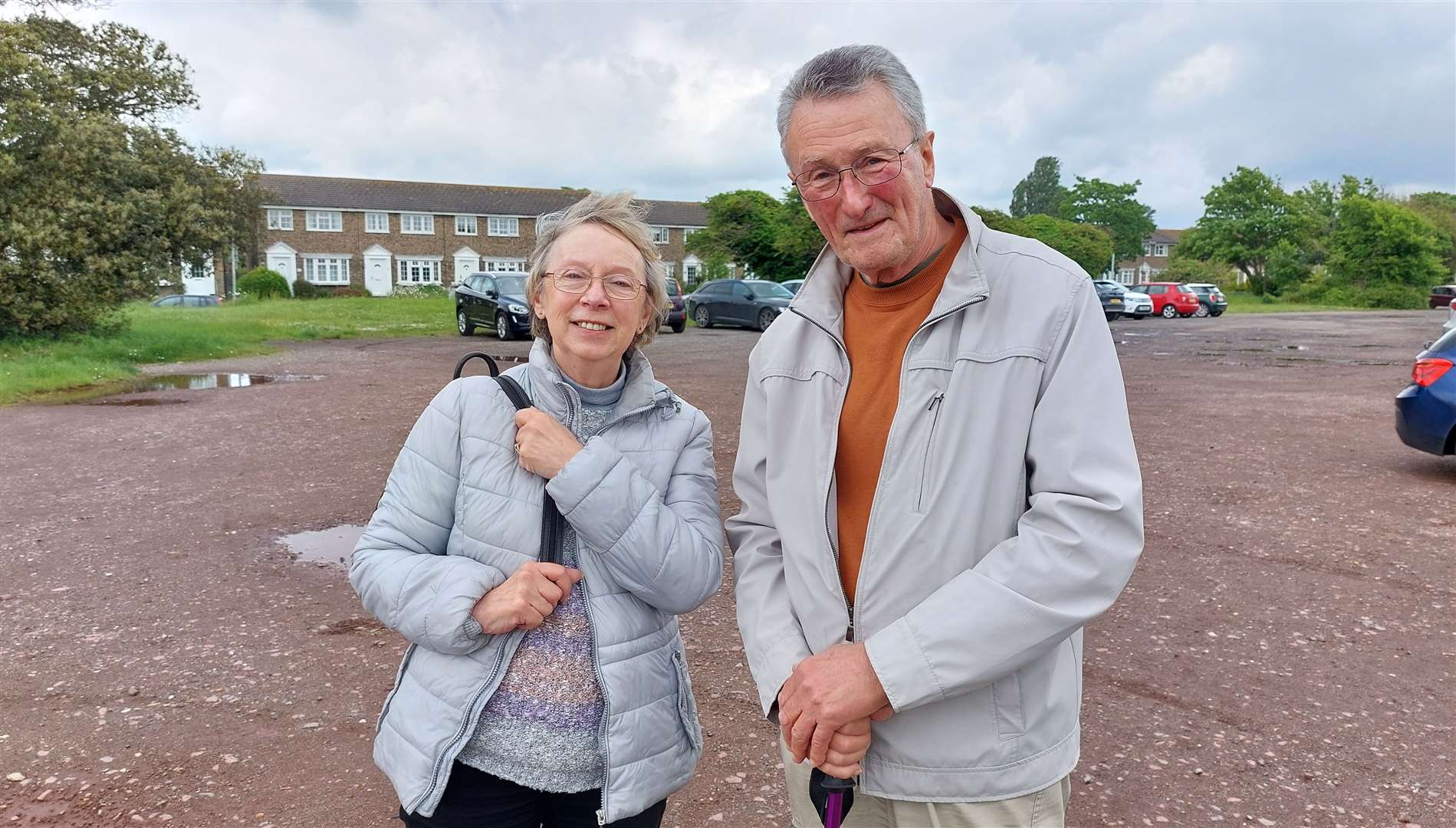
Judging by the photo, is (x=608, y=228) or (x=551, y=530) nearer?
(x=551, y=530)

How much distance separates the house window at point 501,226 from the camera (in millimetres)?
65312

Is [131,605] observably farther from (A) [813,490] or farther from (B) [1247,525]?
(B) [1247,525]

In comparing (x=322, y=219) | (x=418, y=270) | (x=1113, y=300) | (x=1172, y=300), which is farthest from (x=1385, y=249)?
(x=322, y=219)

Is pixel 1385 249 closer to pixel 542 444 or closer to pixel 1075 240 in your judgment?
pixel 1075 240

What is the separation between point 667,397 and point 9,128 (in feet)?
62.0

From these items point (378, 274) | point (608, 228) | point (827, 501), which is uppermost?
point (378, 274)

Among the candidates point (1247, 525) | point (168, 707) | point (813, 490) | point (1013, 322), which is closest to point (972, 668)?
point (813, 490)

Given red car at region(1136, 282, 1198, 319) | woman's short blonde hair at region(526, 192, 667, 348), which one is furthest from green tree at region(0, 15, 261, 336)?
red car at region(1136, 282, 1198, 319)

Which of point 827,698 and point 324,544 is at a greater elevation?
point 827,698

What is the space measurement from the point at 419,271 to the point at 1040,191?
70741 mm

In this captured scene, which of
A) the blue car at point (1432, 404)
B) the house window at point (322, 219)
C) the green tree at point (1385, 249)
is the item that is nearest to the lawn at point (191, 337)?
the blue car at point (1432, 404)

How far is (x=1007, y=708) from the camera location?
1.76 m

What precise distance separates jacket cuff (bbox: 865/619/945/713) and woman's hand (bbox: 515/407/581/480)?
2.40ft

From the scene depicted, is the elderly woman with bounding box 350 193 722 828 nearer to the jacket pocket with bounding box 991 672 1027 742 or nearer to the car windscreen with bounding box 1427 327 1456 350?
the jacket pocket with bounding box 991 672 1027 742
